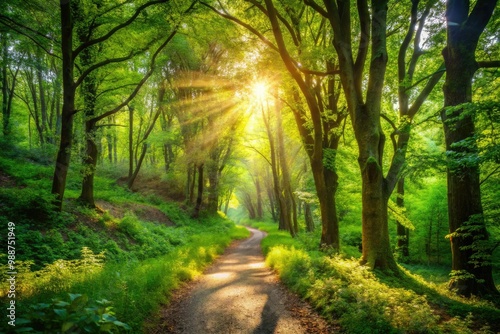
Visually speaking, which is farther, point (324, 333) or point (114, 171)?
point (114, 171)

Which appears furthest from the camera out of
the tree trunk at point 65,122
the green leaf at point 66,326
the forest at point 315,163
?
the tree trunk at point 65,122

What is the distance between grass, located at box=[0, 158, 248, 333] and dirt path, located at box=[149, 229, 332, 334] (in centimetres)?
53

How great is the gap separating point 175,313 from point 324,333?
3069 mm

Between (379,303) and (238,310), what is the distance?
2793 mm

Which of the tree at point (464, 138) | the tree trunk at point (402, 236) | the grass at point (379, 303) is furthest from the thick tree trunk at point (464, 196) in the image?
the tree trunk at point (402, 236)

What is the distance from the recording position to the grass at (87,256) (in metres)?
4.46

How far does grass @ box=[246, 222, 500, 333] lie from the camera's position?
391cm

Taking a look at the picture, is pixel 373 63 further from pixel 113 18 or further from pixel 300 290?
pixel 113 18

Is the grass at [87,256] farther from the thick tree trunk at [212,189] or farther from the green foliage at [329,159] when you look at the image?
the thick tree trunk at [212,189]

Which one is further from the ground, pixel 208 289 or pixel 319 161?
pixel 319 161

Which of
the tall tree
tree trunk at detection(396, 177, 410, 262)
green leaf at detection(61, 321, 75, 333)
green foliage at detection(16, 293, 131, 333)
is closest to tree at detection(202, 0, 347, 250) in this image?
the tall tree

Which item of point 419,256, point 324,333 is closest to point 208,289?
point 324,333

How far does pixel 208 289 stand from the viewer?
702 centimetres

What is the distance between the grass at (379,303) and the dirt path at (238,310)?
389 millimetres
